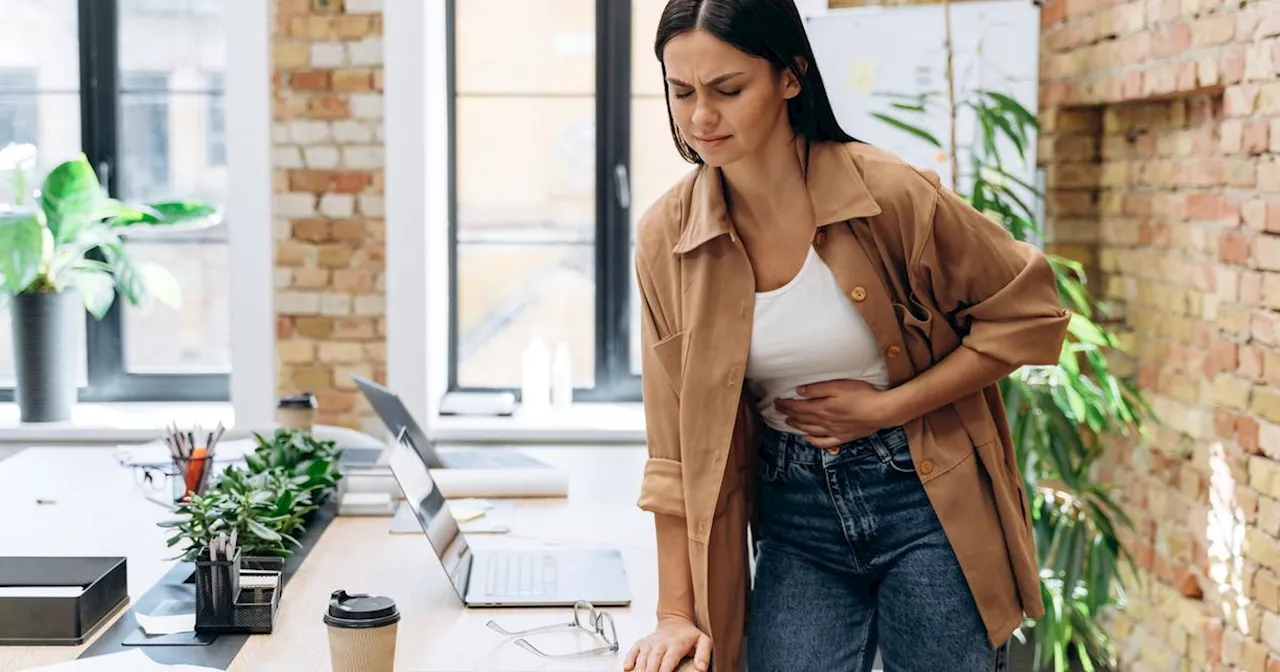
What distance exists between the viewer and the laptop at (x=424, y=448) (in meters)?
2.52

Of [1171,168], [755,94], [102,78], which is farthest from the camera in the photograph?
[102,78]

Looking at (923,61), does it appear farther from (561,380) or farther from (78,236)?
(78,236)

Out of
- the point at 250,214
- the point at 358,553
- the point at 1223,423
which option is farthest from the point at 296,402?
the point at 1223,423

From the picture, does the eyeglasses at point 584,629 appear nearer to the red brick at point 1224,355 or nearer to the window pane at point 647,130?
the red brick at point 1224,355

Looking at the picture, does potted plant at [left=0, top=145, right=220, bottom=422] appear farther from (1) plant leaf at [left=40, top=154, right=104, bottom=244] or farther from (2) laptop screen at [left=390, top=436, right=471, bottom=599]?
(2) laptop screen at [left=390, top=436, right=471, bottom=599]

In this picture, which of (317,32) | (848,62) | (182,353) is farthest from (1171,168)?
(182,353)

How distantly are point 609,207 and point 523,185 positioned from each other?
0.29m

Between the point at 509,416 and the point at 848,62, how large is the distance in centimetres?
146

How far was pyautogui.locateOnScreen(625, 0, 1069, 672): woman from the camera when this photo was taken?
1.67 m

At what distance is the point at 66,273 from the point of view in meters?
3.94

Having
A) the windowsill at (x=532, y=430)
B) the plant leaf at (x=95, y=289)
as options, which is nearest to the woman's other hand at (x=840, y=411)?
the windowsill at (x=532, y=430)

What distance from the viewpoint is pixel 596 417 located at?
403 cm

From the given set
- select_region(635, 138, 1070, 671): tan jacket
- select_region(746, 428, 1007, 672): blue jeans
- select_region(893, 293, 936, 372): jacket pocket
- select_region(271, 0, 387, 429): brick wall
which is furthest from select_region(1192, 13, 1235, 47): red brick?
select_region(271, 0, 387, 429): brick wall

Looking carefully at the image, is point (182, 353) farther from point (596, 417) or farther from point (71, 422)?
point (596, 417)
